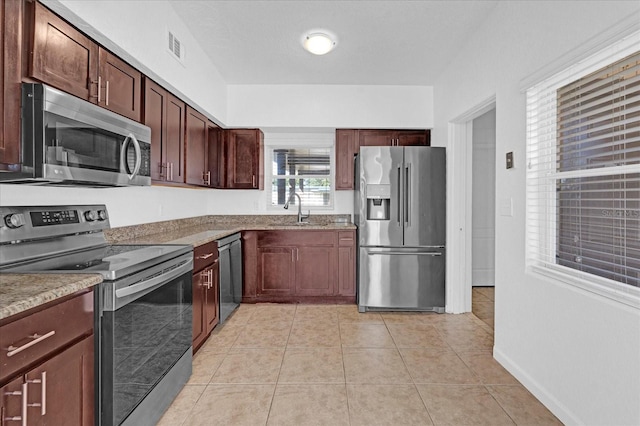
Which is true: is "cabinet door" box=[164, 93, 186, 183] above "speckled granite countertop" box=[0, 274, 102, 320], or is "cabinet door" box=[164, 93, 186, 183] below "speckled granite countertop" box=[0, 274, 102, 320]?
above

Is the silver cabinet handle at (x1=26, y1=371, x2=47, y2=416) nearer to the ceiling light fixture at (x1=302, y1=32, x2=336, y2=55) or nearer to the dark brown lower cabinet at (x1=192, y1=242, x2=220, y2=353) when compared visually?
the dark brown lower cabinet at (x1=192, y1=242, x2=220, y2=353)

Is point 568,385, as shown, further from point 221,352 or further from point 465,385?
point 221,352

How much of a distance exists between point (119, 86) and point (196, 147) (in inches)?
52.9

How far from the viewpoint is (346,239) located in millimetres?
4035

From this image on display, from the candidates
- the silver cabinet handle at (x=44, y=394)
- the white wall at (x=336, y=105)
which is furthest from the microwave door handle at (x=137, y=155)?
the white wall at (x=336, y=105)

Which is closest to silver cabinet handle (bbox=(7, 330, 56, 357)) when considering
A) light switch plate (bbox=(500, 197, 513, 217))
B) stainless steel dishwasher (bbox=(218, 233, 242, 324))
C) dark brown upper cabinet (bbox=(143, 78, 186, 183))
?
dark brown upper cabinet (bbox=(143, 78, 186, 183))

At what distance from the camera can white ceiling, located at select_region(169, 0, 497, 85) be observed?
2.59 metres

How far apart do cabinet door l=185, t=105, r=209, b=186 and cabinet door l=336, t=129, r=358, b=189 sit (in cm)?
158

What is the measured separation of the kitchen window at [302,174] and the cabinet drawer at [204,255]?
1.90 meters

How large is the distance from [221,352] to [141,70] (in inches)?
85.8

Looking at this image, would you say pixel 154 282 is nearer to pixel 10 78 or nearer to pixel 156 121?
pixel 10 78

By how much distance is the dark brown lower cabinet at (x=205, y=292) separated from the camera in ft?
8.50

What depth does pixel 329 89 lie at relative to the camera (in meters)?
4.21

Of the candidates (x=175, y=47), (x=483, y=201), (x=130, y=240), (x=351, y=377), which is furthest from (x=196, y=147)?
(x=483, y=201)
